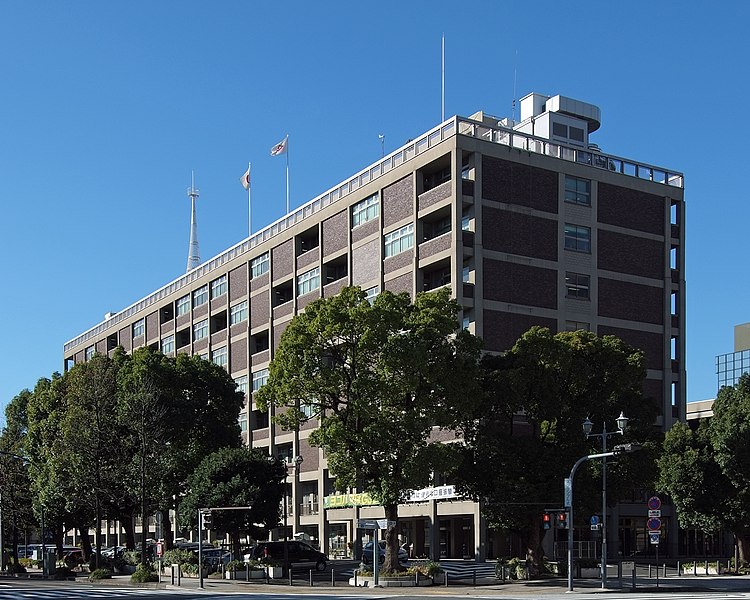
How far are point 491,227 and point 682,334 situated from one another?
1922 centimetres

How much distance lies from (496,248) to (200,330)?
47.2 meters

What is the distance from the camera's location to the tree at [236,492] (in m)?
60.4

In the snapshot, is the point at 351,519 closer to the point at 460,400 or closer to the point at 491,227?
the point at 491,227

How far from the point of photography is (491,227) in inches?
2805

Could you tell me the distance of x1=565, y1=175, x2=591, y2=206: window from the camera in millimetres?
75562

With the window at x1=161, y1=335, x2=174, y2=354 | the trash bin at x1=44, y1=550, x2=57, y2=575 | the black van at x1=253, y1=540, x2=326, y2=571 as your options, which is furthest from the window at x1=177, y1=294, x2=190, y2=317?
the black van at x1=253, y1=540, x2=326, y2=571

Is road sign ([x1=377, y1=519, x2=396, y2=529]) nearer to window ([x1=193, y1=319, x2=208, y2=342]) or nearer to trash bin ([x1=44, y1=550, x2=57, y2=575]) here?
trash bin ([x1=44, y1=550, x2=57, y2=575])

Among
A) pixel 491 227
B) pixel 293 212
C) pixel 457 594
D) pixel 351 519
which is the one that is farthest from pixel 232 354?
pixel 457 594

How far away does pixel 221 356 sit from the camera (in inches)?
4102

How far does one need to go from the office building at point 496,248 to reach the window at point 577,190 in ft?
0.36

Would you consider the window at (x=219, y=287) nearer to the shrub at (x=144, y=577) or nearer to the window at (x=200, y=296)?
the window at (x=200, y=296)

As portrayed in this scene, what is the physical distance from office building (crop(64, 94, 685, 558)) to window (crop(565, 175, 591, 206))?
4.3 inches

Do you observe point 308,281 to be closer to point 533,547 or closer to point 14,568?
point 14,568

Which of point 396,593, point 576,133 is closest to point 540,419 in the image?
point 396,593
